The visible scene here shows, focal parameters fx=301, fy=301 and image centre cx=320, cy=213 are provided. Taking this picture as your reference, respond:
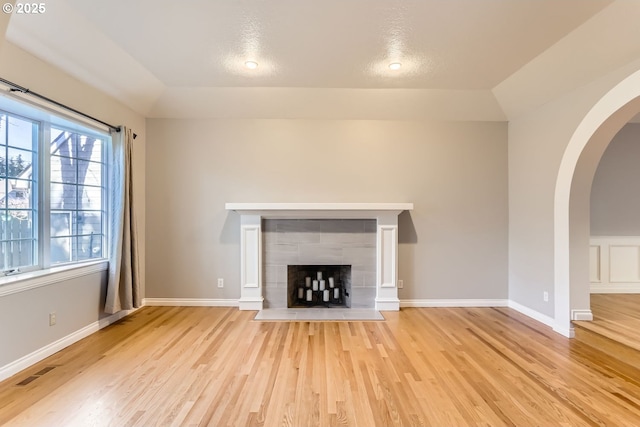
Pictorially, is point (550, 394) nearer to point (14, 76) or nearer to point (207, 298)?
point (207, 298)

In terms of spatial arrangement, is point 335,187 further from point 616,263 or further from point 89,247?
point 616,263

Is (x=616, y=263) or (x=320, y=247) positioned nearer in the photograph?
(x=320, y=247)

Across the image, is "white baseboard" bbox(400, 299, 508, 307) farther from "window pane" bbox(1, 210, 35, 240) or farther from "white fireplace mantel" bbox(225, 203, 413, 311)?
"window pane" bbox(1, 210, 35, 240)

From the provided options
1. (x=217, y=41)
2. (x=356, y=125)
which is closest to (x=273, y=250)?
(x=356, y=125)

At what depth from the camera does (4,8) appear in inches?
45.2

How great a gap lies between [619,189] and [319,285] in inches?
187

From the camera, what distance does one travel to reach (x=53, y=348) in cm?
268

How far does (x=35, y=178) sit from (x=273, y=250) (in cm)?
249

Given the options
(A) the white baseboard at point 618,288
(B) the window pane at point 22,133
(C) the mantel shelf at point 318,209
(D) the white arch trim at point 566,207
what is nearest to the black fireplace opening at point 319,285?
(C) the mantel shelf at point 318,209

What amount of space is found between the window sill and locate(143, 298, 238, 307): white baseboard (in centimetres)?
98

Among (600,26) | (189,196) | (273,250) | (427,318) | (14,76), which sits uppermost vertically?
(600,26)

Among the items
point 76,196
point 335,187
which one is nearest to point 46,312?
point 76,196

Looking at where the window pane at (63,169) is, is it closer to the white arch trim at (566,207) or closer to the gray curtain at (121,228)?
the gray curtain at (121,228)

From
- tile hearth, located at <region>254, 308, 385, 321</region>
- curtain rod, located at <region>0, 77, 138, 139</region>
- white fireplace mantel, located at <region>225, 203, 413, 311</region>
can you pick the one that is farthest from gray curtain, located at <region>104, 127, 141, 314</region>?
tile hearth, located at <region>254, 308, 385, 321</region>
